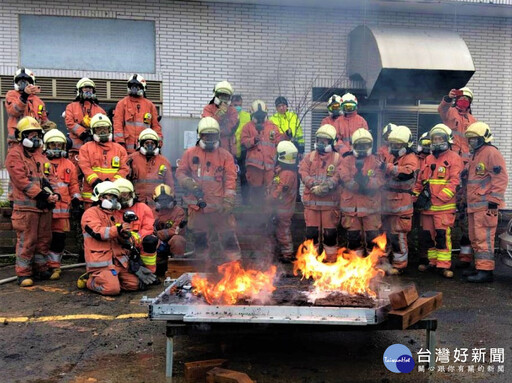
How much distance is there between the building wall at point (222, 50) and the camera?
28.7 feet

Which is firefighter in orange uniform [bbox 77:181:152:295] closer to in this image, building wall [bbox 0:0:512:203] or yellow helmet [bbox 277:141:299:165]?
building wall [bbox 0:0:512:203]

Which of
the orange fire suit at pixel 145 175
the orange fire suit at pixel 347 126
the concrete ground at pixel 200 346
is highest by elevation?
the orange fire suit at pixel 347 126

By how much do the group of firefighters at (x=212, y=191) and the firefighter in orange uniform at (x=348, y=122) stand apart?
1.12ft

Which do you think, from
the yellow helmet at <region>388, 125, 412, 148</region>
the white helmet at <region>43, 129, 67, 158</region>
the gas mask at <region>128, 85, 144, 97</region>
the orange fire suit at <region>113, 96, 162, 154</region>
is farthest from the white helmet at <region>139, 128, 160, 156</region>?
the yellow helmet at <region>388, 125, 412, 148</region>

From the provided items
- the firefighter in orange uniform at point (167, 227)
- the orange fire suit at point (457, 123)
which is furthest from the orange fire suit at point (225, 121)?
the orange fire suit at point (457, 123)

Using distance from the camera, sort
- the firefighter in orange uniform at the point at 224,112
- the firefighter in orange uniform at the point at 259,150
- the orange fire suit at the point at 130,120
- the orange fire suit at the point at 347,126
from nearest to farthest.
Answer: the firefighter in orange uniform at the point at 224,112
the orange fire suit at the point at 130,120
the firefighter in orange uniform at the point at 259,150
the orange fire suit at the point at 347,126

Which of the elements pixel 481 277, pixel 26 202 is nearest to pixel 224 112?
pixel 26 202

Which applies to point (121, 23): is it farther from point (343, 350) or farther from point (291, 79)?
point (343, 350)

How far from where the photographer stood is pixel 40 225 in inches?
296

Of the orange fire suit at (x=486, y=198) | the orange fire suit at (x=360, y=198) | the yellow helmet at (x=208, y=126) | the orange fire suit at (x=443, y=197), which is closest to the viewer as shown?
the yellow helmet at (x=208, y=126)

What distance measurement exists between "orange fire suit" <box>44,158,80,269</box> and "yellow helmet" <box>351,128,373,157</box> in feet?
14.5

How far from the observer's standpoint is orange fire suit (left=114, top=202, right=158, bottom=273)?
7035 millimetres

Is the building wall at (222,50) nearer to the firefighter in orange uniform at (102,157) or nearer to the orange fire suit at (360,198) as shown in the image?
the orange fire suit at (360,198)

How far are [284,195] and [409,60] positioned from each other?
3916 millimetres
